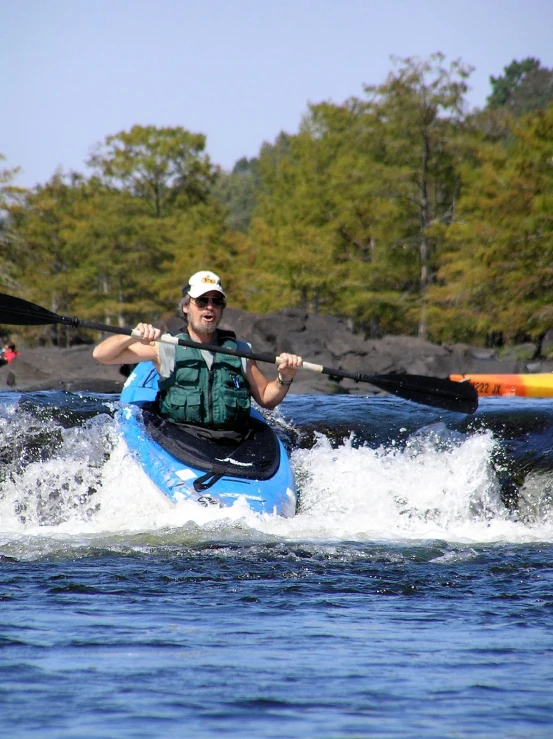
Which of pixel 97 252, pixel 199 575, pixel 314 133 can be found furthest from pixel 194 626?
pixel 314 133

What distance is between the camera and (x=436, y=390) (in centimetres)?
756

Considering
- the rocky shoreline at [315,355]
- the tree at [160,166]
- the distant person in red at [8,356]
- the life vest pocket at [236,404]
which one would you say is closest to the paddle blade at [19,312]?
the life vest pocket at [236,404]

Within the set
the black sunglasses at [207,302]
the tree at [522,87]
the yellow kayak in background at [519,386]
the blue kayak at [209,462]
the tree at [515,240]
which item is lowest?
the blue kayak at [209,462]

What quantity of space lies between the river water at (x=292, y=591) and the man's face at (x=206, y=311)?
100 centimetres

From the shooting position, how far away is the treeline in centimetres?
2489

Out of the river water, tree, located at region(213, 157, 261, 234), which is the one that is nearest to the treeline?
the river water

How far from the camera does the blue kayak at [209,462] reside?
616 cm

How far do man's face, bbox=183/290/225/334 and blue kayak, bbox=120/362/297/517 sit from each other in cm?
66

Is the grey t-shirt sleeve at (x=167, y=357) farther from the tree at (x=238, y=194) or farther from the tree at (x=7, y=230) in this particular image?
the tree at (x=238, y=194)

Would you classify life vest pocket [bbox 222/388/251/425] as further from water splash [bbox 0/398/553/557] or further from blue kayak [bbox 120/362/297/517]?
water splash [bbox 0/398/553/557]

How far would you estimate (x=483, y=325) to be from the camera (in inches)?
1024

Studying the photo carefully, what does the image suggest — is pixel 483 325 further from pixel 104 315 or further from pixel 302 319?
pixel 104 315

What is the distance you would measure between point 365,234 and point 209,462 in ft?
85.4

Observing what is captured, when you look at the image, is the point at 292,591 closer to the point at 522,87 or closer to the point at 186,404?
the point at 186,404
